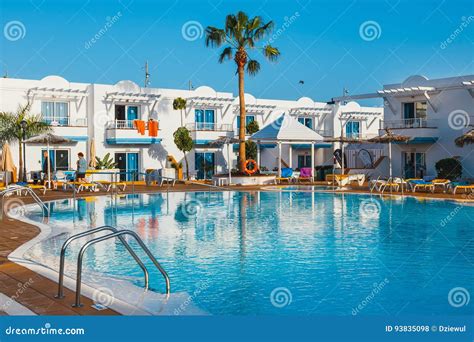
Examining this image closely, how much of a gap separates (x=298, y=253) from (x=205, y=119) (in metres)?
26.0

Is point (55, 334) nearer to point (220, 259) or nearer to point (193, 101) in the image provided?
point (220, 259)

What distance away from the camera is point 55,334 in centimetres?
570

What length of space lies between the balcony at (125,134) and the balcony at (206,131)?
258 centimetres

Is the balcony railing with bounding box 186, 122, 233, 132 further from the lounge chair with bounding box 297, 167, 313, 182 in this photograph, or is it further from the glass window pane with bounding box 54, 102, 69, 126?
the glass window pane with bounding box 54, 102, 69, 126

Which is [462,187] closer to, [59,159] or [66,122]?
[66,122]

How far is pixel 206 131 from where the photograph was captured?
35125 millimetres

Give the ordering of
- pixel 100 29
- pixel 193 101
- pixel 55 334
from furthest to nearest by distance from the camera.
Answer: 1. pixel 193 101
2. pixel 100 29
3. pixel 55 334

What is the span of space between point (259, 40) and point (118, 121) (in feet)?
29.6

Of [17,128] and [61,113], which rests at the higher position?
[61,113]

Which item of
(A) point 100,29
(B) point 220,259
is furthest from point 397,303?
(A) point 100,29

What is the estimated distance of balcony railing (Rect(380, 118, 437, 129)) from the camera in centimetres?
3158

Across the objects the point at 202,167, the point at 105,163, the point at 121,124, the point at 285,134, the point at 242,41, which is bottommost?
the point at 202,167

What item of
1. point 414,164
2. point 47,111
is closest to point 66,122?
point 47,111

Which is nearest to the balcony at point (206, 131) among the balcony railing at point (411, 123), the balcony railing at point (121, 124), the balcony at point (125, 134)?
the balcony at point (125, 134)
